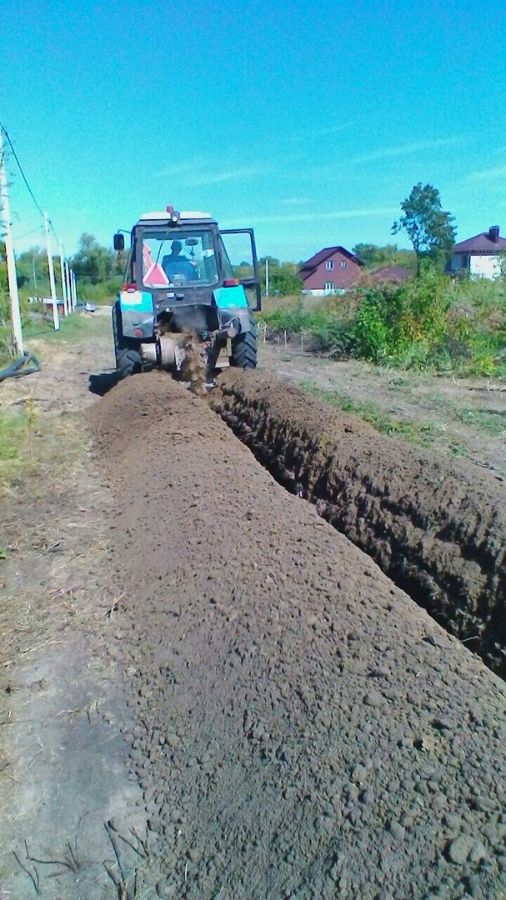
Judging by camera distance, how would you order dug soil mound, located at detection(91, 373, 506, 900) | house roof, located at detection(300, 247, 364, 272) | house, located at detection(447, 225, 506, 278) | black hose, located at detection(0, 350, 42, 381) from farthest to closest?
house roof, located at detection(300, 247, 364, 272) < house, located at detection(447, 225, 506, 278) < black hose, located at detection(0, 350, 42, 381) < dug soil mound, located at detection(91, 373, 506, 900)

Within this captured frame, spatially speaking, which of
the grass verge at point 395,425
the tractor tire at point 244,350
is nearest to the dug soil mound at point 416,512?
the grass verge at point 395,425

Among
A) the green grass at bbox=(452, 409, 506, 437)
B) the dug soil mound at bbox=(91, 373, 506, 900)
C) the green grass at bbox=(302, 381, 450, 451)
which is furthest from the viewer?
the green grass at bbox=(452, 409, 506, 437)

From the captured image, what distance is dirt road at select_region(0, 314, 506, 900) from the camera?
7.00 ft

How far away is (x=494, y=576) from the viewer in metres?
3.72

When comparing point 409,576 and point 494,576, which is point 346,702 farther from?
point 409,576

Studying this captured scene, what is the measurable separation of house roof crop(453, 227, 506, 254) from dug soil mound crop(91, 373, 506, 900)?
48.5m

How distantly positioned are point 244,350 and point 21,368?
239 inches

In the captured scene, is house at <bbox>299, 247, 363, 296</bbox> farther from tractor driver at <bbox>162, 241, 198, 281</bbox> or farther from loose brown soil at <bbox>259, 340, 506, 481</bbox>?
tractor driver at <bbox>162, 241, 198, 281</bbox>

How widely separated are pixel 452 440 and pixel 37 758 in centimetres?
→ 563

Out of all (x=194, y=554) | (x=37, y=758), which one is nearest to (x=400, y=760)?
(x=37, y=758)

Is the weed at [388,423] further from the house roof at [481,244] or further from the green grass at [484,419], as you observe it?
the house roof at [481,244]

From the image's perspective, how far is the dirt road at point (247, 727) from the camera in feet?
7.00

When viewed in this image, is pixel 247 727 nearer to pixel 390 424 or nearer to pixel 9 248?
pixel 390 424

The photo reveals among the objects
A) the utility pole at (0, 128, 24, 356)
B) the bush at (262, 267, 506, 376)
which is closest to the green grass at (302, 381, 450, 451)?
the bush at (262, 267, 506, 376)
